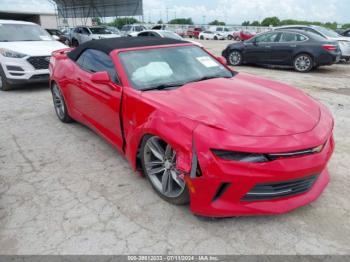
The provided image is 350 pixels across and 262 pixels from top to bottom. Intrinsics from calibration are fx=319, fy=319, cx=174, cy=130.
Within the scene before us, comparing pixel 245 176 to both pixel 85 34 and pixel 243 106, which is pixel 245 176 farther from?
pixel 85 34

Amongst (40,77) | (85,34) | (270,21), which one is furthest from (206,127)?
(270,21)

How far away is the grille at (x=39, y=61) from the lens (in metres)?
7.52

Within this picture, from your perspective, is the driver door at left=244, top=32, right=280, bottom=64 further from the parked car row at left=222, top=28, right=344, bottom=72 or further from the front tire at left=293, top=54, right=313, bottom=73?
the front tire at left=293, top=54, right=313, bottom=73

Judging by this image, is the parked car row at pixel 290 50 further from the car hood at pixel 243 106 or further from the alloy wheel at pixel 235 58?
the car hood at pixel 243 106

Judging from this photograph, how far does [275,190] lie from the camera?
2.52 metres

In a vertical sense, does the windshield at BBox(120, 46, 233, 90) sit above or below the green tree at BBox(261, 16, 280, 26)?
below

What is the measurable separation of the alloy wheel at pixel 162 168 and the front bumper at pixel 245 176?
33 centimetres

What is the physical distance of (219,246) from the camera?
250 centimetres

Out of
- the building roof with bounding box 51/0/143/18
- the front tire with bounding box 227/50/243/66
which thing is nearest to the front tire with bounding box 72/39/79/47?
the building roof with bounding box 51/0/143/18

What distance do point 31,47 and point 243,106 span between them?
22.3ft

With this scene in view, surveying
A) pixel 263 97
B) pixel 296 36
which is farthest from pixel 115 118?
pixel 296 36

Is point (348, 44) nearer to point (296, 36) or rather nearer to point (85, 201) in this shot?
point (296, 36)

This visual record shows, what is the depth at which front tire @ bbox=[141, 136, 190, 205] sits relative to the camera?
2863mm

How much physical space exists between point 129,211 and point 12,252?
99cm
